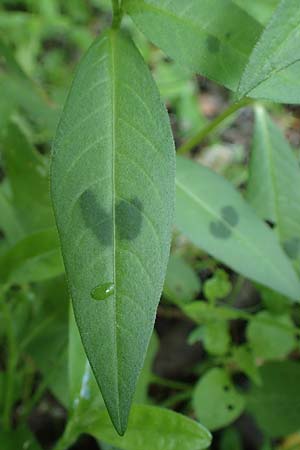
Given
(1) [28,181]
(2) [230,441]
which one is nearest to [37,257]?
(1) [28,181]

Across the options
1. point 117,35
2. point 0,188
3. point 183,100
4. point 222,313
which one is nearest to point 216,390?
point 222,313

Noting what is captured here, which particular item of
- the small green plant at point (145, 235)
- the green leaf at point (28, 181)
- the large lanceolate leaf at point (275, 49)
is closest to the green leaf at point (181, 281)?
the small green plant at point (145, 235)

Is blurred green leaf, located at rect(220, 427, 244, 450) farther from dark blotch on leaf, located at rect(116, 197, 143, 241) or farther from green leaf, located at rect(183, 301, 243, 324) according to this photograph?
dark blotch on leaf, located at rect(116, 197, 143, 241)

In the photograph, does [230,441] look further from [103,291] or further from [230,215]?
[103,291]

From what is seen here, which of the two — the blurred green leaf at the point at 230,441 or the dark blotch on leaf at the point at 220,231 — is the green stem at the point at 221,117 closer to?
the dark blotch on leaf at the point at 220,231

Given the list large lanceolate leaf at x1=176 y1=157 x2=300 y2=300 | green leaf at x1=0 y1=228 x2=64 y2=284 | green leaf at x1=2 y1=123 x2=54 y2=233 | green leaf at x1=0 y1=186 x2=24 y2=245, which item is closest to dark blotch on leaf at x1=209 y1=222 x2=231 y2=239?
large lanceolate leaf at x1=176 y1=157 x2=300 y2=300

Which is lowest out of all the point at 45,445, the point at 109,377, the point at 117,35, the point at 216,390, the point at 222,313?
→ the point at 45,445

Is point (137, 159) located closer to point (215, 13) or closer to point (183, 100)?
point (215, 13)
